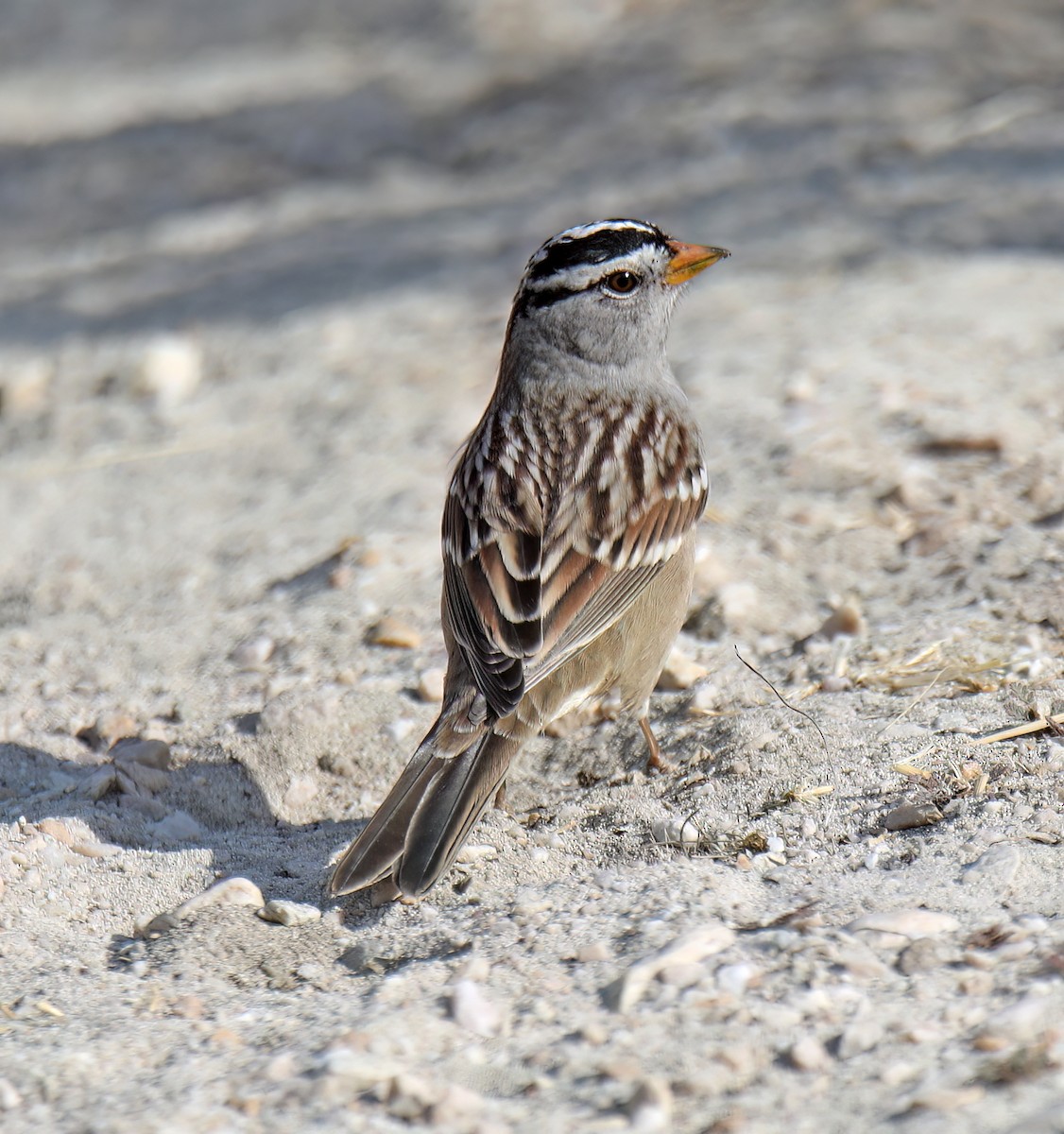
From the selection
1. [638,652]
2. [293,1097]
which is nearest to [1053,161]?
[638,652]

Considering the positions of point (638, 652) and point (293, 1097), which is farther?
point (638, 652)

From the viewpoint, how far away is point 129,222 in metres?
10.9

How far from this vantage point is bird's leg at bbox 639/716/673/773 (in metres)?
4.58

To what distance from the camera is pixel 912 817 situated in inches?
155

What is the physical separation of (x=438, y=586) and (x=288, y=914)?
79.9 inches

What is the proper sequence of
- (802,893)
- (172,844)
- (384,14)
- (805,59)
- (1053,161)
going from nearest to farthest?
1. (802,893)
2. (172,844)
3. (1053,161)
4. (805,59)
5. (384,14)

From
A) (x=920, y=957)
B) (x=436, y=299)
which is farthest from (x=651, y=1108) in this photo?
(x=436, y=299)

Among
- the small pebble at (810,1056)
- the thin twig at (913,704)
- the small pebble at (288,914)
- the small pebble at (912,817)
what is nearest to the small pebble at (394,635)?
the small pebble at (288,914)

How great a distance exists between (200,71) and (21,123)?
157cm

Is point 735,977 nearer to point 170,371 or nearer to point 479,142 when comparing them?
point 170,371

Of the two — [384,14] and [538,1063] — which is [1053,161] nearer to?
Answer: [384,14]

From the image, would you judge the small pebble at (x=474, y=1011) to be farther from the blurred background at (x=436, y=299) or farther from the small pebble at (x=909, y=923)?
the blurred background at (x=436, y=299)

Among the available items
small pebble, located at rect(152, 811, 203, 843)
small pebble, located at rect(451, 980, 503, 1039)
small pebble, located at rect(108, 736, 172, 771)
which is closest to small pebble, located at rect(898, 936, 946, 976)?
small pebble, located at rect(451, 980, 503, 1039)

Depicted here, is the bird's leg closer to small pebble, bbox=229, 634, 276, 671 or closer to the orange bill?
small pebble, bbox=229, 634, 276, 671
